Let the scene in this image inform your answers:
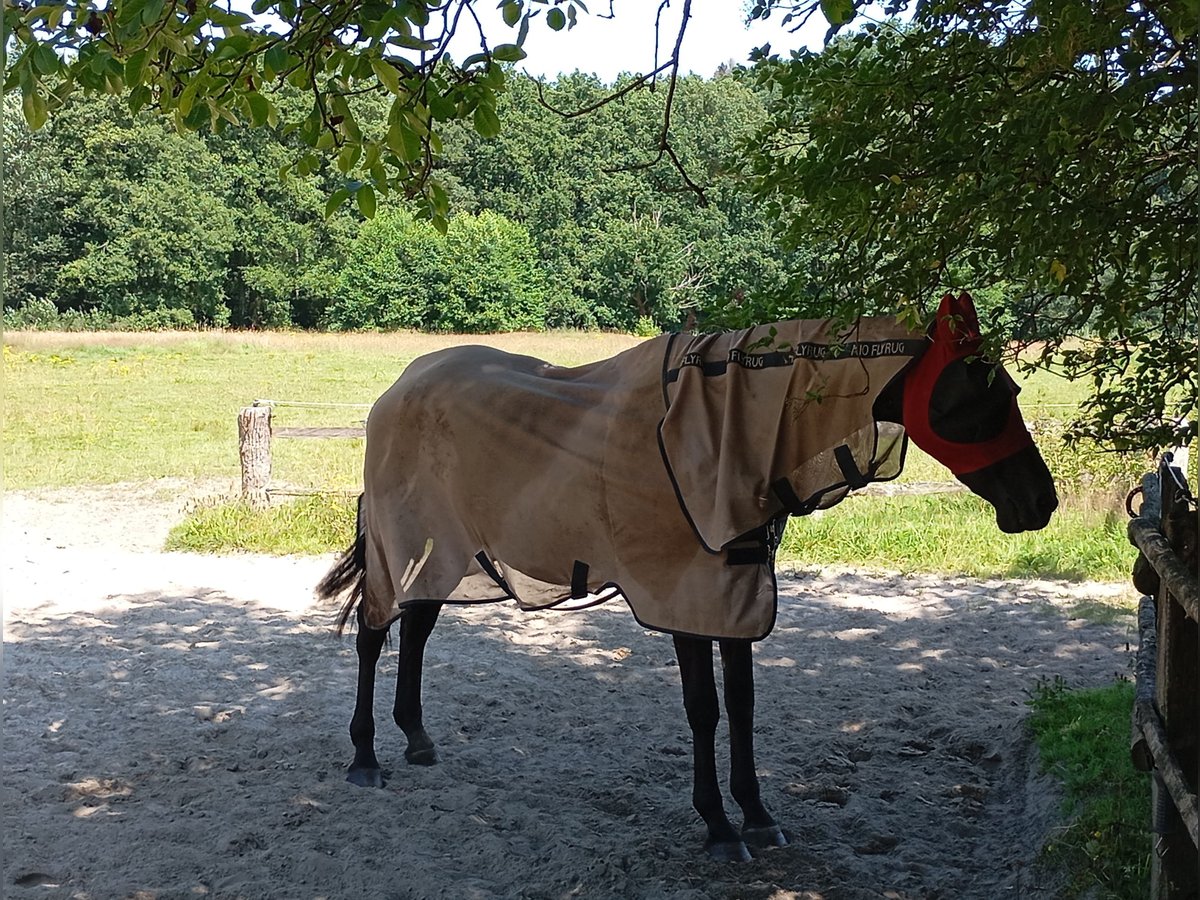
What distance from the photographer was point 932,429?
293 cm

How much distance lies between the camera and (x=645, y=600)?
11.3ft

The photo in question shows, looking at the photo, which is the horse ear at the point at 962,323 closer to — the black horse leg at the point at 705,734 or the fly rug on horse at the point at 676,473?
the fly rug on horse at the point at 676,473

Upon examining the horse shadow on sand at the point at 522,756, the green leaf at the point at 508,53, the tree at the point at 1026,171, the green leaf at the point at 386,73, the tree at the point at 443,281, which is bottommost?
the horse shadow on sand at the point at 522,756

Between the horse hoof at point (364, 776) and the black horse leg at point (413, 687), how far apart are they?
0.22m

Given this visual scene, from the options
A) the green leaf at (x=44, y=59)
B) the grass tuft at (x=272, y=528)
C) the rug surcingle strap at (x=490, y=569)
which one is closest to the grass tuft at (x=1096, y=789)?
the rug surcingle strap at (x=490, y=569)

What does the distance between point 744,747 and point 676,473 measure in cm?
100

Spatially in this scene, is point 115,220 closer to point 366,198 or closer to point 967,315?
point 366,198

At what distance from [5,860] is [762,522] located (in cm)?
253

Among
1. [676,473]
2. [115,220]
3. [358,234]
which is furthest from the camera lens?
[358,234]

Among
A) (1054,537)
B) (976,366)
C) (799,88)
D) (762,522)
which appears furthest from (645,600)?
(1054,537)

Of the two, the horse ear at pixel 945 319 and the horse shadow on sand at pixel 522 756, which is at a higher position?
the horse ear at pixel 945 319

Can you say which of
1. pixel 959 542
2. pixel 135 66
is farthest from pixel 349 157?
pixel 959 542

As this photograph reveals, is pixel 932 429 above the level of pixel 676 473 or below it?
above

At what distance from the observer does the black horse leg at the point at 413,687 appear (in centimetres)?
430
